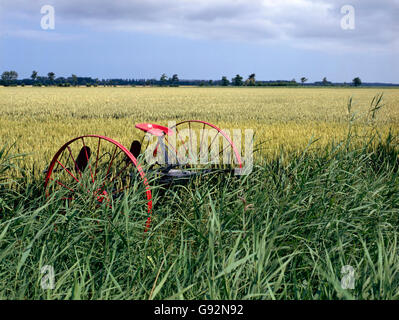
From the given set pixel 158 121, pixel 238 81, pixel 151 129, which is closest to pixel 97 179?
pixel 151 129

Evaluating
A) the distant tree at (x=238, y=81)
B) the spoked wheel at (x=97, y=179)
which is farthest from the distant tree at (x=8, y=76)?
the spoked wheel at (x=97, y=179)

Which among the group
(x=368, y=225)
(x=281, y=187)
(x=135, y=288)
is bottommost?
(x=135, y=288)

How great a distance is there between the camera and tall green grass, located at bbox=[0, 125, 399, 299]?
188 cm

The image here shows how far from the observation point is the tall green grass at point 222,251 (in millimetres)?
1876

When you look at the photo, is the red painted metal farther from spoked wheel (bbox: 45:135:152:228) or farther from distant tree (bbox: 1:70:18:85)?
distant tree (bbox: 1:70:18:85)

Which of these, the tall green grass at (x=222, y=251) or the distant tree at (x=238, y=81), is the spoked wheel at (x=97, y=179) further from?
the distant tree at (x=238, y=81)

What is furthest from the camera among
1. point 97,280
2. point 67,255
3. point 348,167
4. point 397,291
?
point 348,167

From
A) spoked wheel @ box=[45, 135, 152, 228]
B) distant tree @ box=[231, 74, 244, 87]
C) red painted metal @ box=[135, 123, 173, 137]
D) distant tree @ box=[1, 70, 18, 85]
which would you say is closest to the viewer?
spoked wheel @ box=[45, 135, 152, 228]

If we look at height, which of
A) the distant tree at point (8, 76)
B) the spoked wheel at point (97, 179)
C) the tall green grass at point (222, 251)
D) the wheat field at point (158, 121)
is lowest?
the tall green grass at point (222, 251)

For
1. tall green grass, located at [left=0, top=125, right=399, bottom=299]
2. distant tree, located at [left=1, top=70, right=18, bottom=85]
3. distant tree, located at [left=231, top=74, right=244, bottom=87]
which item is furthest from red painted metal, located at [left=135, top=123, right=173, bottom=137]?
distant tree, located at [left=231, top=74, right=244, bottom=87]

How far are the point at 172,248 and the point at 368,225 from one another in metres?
1.38
